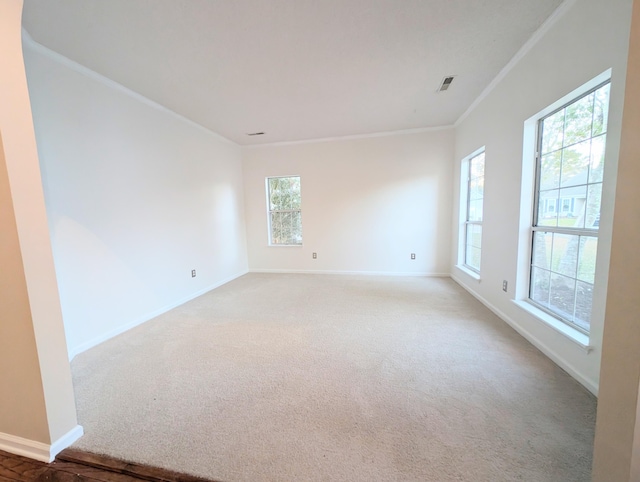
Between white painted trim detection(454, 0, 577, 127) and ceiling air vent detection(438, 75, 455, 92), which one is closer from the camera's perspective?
white painted trim detection(454, 0, 577, 127)

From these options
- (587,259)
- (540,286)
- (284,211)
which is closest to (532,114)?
(587,259)

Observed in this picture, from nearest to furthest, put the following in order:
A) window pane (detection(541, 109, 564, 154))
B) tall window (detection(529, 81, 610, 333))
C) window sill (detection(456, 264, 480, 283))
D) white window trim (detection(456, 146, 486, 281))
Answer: tall window (detection(529, 81, 610, 333))
window pane (detection(541, 109, 564, 154))
window sill (detection(456, 264, 480, 283))
white window trim (detection(456, 146, 486, 281))

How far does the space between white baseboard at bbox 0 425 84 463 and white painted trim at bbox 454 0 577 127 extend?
414 cm

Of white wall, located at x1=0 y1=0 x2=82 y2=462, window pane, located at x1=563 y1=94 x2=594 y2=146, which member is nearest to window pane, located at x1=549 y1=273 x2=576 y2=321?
window pane, located at x1=563 y1=94 x2=594 y2=146

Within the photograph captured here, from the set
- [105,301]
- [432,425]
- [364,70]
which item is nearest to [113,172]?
[105,301]

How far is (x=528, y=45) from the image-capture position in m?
2.15

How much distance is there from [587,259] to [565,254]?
0.73 ft

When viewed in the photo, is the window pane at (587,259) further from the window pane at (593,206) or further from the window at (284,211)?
the window at (284,211)

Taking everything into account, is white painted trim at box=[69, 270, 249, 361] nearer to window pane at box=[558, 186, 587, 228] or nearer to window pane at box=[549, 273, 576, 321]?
window pane at box=[549, 273, 576, 321]

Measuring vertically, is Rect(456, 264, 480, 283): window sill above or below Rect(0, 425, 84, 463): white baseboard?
above

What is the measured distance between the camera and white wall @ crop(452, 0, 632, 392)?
146 cm

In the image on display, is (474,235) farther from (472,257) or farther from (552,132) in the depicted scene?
(552,132)

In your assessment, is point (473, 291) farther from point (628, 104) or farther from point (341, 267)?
point (628, 104)

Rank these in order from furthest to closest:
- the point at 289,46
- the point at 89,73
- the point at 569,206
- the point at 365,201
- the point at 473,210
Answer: the point at 365,201, the point at 473,210, the point at 89,73, the point at 289,46, the point at 569,206
